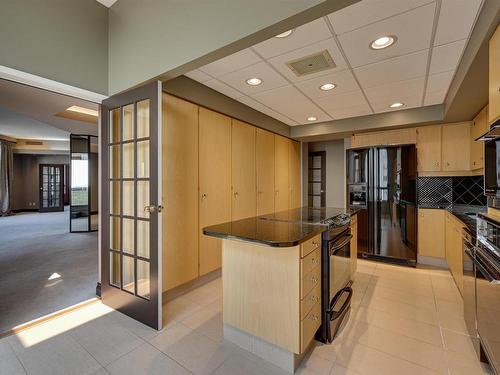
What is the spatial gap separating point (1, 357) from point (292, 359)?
2070 millimetres

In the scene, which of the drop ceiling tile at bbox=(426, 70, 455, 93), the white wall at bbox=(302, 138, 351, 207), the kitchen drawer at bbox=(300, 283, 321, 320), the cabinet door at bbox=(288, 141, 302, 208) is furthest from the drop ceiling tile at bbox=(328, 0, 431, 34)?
the white wall at bbox=(302, 138, 351, 207)

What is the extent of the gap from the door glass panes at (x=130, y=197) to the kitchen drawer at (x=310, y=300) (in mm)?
1333

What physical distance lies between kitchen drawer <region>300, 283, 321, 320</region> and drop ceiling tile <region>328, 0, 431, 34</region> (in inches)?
77.0

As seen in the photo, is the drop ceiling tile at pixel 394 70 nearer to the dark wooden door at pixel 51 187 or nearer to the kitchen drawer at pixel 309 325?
the kitchen drawer at pixel 309 325

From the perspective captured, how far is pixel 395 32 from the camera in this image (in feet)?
6.12

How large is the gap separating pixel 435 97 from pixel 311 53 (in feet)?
7.17

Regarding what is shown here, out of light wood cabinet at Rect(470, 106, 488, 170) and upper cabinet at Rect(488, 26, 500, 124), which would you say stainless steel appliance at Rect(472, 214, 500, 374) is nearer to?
upper cabinet at Rect(488, 26, 500, 124)

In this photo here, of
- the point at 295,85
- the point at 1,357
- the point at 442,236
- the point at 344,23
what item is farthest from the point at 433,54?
the point at 1,357

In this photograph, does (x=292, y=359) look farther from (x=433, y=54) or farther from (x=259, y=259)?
(x=433, y=54)

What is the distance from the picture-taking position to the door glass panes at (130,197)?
218 cm

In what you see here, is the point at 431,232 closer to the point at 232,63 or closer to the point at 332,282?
the point at 332,282

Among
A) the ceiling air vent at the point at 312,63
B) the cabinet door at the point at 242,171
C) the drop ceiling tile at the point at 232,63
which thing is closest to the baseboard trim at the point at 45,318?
the cabinet door at the point at 242,171

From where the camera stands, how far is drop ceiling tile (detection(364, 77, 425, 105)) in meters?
2.80

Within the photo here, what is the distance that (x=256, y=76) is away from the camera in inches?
105
